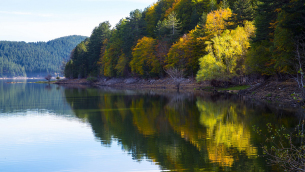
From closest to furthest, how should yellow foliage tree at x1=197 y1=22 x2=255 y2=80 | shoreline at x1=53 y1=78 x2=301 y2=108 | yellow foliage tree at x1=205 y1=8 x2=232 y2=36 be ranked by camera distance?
shoreline at x1=53 y1=78 x2=301 y2=108, yellow foliage tree at x1=197 y1=22 x2=255 y2=80, yellow foliage tree at x1=205 y1=8 x2=232 y2=36

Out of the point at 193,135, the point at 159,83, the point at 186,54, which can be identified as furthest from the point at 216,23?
the point at 193,135

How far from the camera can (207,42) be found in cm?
5469


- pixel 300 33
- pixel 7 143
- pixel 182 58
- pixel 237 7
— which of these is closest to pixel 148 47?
pixel 182 58

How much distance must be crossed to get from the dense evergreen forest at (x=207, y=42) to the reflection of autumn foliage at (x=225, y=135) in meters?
4.73

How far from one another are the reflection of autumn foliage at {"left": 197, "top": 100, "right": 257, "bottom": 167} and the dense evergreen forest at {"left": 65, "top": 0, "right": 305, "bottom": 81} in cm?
473

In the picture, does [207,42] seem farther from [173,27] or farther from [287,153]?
[287,153]

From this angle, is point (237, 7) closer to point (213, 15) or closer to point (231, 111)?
point (213, 15)

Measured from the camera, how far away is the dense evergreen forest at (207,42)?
102 ft

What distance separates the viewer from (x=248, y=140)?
16.3 meters

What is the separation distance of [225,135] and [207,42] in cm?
3903

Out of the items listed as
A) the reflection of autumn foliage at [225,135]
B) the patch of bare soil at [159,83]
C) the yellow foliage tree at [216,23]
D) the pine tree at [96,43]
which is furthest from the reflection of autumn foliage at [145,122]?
the pine tree at [96,43]

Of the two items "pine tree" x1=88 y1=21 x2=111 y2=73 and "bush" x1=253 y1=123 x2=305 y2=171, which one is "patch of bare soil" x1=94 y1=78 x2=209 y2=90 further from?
"bush" x1=253 y1=123 x2=305 y2=171

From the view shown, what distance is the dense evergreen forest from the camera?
3100 cm

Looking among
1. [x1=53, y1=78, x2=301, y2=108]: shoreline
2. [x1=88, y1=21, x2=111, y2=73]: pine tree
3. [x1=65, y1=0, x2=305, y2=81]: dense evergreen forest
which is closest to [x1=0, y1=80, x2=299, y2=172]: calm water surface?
[x1=53, y1=78, x2=301, y2=108]: shoreline
